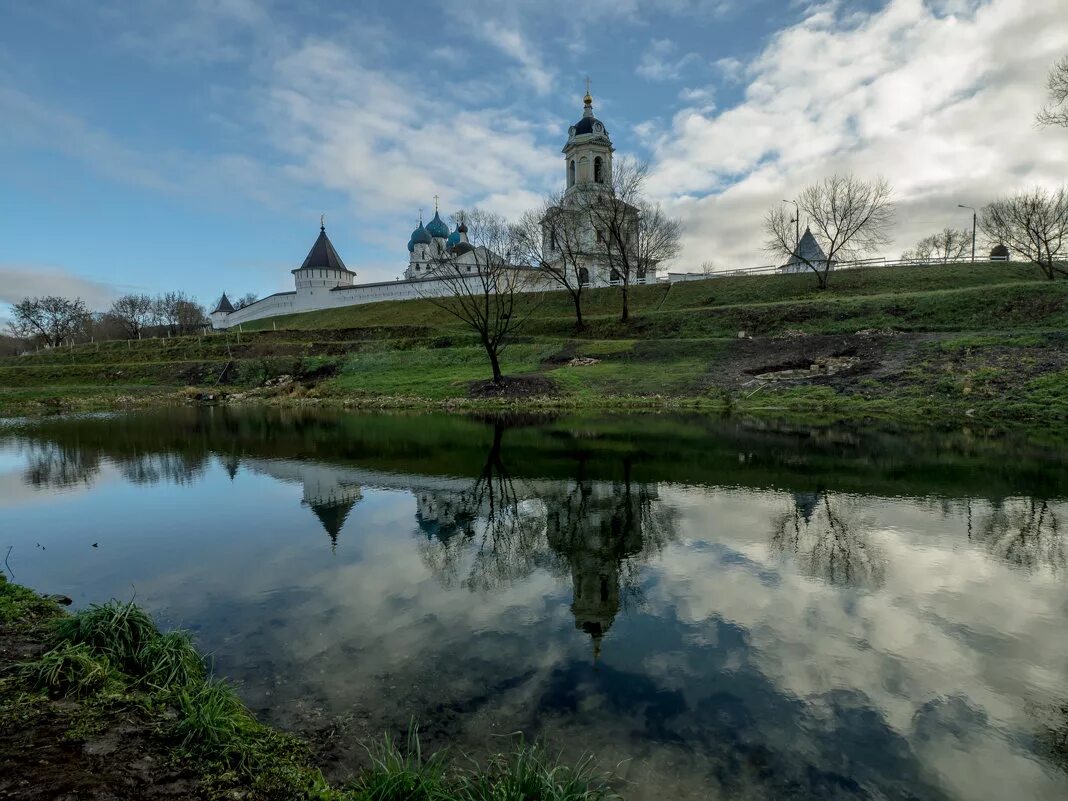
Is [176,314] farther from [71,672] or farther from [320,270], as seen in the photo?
[71,672]

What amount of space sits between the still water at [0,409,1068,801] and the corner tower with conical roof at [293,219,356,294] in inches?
3034

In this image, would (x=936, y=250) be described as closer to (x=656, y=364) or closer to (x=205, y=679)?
(x=656, y=364)

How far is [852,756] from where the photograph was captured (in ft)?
14.4

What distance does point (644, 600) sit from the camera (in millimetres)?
7164

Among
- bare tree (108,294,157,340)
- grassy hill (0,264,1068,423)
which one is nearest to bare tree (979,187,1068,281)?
grassy hill (0,264,1068,423)

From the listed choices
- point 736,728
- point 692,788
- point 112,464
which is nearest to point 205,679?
point 692,788

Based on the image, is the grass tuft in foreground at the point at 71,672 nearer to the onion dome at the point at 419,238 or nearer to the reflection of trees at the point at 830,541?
the reflection of trees at the point at 830,541

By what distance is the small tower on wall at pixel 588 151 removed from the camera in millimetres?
71688

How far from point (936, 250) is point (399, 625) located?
409 ft

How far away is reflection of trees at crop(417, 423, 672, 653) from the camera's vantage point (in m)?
7.74

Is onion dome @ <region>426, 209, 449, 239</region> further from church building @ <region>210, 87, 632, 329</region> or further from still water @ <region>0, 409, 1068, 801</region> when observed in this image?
still water @ <region>0, 409, 1068, 801</region>

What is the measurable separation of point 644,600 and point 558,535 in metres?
2.79

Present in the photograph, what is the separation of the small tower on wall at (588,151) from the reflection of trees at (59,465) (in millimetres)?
61760

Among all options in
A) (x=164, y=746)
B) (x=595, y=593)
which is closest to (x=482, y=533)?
(x=595, y=593)
